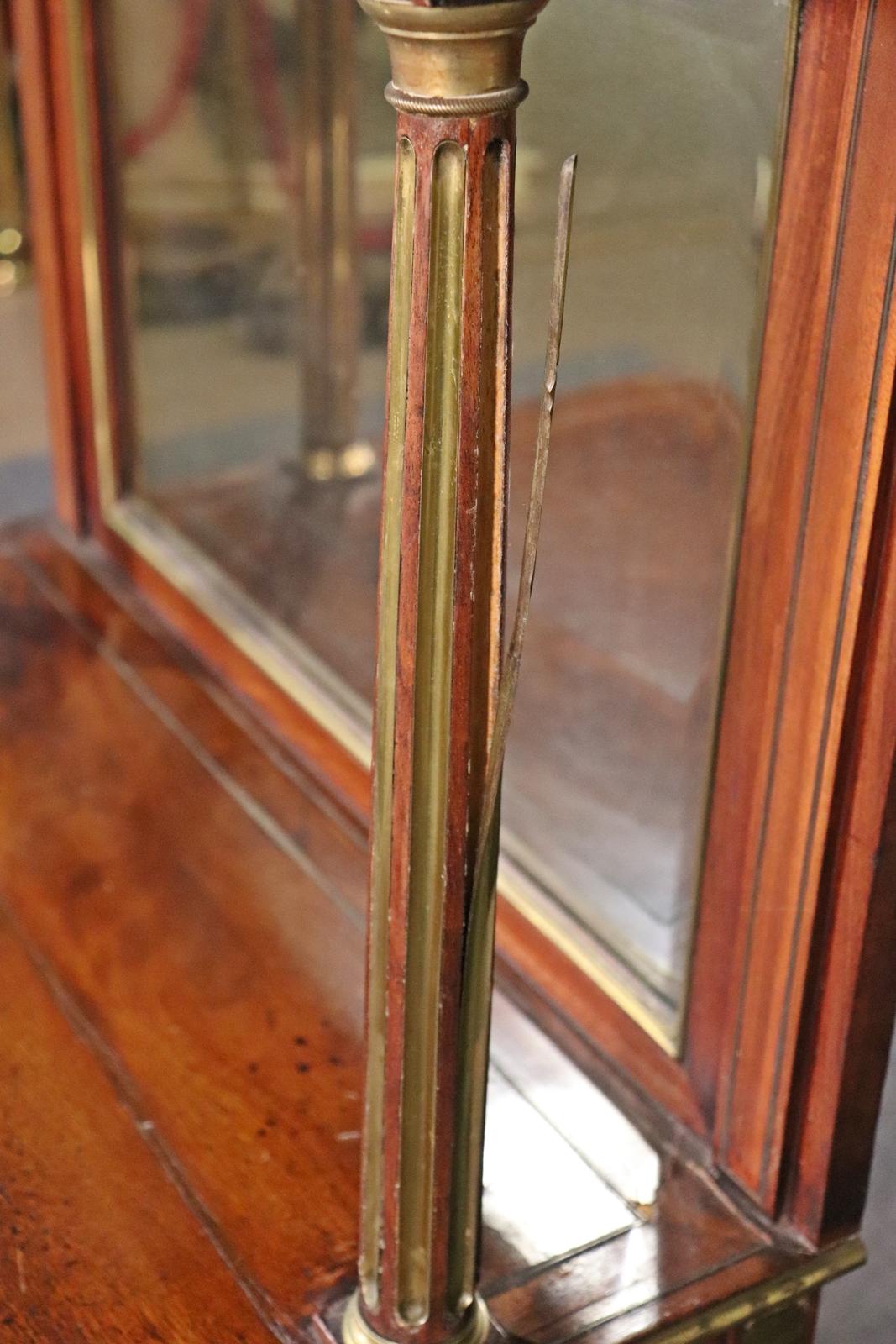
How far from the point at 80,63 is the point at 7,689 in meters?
0.53

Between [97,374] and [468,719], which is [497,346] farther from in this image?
[97,374]

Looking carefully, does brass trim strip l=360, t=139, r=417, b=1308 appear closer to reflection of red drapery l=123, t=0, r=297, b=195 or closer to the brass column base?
the brass column base

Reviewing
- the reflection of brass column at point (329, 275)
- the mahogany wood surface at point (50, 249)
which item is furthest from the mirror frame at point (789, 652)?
the mahogany wood surface at point (50, 249)

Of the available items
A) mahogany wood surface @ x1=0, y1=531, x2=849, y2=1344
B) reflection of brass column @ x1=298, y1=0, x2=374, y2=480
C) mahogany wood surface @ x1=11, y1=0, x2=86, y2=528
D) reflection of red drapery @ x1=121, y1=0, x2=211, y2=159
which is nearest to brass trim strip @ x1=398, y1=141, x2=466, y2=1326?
mahogany wood surface @ x1=0, y1=531, x2=849, y2=1344

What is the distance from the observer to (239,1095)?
3.38 feet

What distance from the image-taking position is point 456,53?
0.59 m

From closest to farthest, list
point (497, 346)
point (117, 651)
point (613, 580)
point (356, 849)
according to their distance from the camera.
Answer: point (497, 346) < point (613, 580) < point (356, 849) < point (117, 651)

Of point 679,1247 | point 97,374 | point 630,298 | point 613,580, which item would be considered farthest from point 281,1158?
point 97,374

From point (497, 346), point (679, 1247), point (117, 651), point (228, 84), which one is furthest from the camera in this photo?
point (117, 651)

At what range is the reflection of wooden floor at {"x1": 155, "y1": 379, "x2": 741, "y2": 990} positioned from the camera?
0.96 metres

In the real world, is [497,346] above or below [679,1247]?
above

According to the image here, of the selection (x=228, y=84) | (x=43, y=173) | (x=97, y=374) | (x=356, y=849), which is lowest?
(x=356, y=849)

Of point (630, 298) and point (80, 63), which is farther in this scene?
point (80, 63)

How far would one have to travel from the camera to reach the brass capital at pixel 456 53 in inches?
22.7
